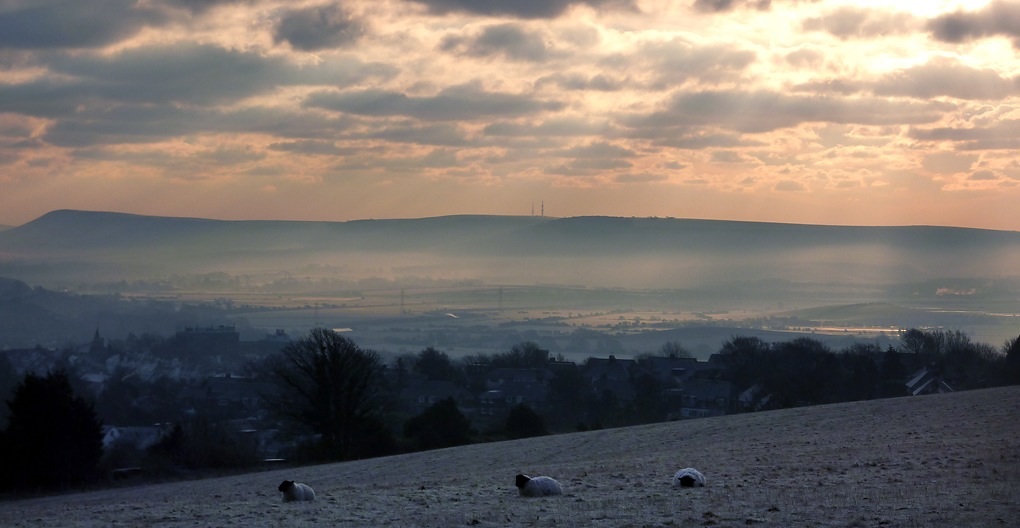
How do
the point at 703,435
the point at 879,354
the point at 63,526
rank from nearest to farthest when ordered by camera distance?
the point at 63,526 < the point at 703,435 < the point at 879,354

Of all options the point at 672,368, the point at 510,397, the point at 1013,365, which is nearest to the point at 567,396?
the point at 510,397

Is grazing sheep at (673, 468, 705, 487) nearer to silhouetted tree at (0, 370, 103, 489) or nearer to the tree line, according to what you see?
the tree line

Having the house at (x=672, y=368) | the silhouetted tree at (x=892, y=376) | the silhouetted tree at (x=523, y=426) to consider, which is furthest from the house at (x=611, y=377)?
the silhouetted tree at (x=523, y=426)

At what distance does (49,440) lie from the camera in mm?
36031

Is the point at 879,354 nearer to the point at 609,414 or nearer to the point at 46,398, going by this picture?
the point at 609,414

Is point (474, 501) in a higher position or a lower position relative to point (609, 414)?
higher

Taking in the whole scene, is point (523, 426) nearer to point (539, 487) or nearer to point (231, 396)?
point (539, 487)

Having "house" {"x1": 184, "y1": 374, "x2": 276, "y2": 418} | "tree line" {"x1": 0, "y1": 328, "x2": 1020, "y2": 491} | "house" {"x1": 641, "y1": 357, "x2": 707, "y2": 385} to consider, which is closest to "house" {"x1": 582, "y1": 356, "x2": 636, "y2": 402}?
"tree line" {"x1": 0, "y1": 328, "x2": 1020, "y2": 491}

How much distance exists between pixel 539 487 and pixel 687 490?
2.41m

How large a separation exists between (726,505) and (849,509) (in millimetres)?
1729

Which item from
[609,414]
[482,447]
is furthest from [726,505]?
[609,414]

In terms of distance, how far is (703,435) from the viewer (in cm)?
3222

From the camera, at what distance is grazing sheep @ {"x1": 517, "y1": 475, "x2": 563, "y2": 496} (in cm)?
1823

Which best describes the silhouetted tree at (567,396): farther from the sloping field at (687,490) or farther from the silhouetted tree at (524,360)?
the sloping field at (687,490)
